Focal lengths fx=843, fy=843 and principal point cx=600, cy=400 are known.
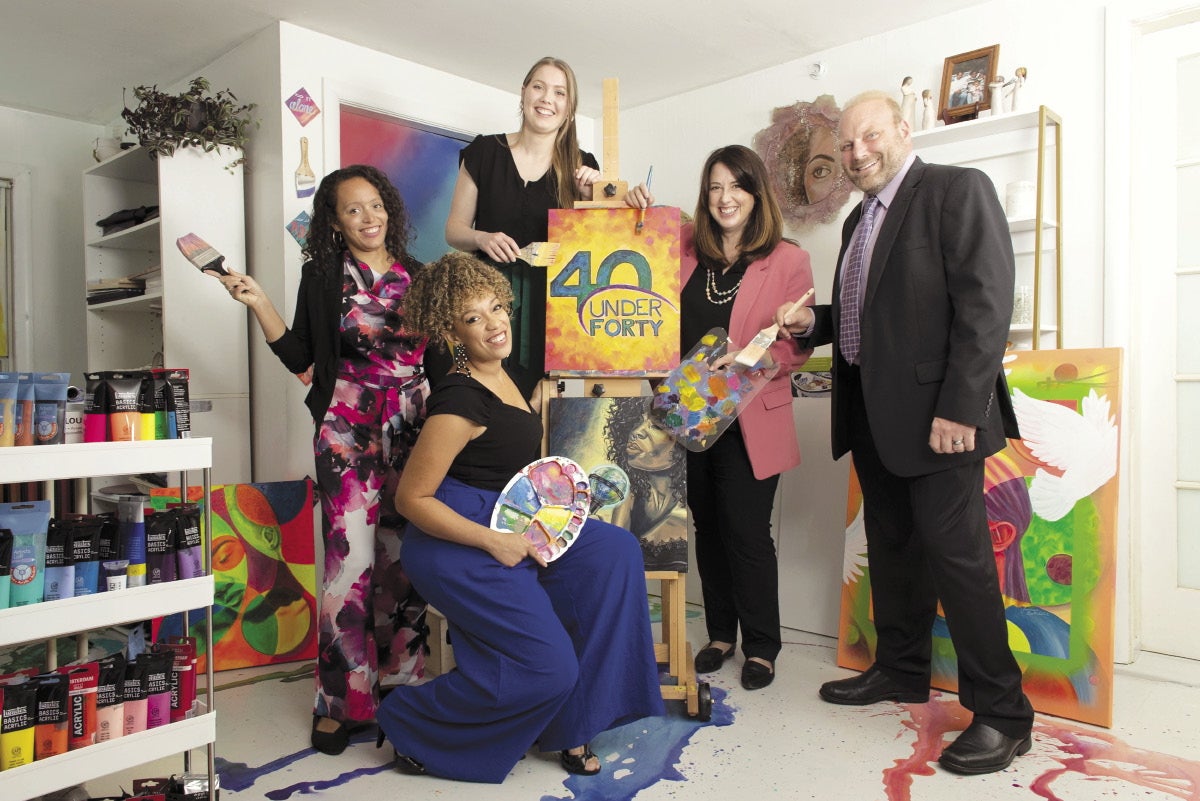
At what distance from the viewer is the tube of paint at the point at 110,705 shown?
4.90 ft

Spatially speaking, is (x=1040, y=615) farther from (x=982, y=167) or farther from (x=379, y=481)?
(x=379, y=481)

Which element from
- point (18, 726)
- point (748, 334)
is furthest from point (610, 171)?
point (18, 726)

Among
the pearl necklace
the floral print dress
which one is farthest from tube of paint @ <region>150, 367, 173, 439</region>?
the pearl necklace

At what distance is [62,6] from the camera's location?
293cm

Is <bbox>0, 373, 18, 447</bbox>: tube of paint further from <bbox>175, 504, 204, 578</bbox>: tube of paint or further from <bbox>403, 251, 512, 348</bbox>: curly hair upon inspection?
<bbox>403, 251, 512, 348</bbox>: curly hair

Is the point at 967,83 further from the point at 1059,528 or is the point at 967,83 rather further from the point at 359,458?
the point at 359,458

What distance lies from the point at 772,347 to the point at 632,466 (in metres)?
0.55

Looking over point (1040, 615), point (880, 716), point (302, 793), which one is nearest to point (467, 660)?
point (302, 793)

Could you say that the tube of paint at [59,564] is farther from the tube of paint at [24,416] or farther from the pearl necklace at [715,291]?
the pearl necklace at [715,291]

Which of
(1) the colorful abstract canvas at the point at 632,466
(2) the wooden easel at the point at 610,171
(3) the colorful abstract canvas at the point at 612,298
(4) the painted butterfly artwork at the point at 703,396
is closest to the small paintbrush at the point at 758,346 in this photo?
(4) the painted butterfly artwork at the point at 703,396

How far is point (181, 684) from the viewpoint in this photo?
1.60m

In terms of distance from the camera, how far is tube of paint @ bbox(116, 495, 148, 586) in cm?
152

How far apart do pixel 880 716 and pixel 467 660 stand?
1.19 m

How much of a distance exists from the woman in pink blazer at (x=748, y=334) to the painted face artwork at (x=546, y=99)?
1.55 feet
